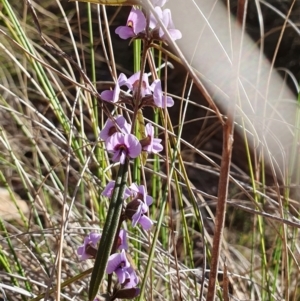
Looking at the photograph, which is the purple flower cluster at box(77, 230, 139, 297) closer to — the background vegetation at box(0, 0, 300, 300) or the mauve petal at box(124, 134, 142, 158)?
the mauve petal at box(124, 134, 142, 158)

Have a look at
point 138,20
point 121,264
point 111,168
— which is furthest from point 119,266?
point 111,168

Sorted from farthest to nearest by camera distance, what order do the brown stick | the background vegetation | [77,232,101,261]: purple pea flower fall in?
the background vegetation
[77,232,101,261]: purple pea flower
the brown stick

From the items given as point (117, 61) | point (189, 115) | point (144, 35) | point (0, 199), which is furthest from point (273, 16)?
point (144, 35)

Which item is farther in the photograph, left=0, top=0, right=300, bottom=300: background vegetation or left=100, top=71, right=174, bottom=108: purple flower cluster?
left=0, top=0, right=300, bottom=300: background vegetation

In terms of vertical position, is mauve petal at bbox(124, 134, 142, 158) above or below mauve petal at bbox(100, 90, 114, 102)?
below

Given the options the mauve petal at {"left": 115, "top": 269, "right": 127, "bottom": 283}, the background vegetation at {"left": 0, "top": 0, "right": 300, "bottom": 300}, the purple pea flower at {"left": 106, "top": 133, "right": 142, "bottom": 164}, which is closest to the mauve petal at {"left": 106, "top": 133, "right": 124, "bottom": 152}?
the purple pea flower at {"left": 106, "top": 133, "right": 142, "bottom": 164}

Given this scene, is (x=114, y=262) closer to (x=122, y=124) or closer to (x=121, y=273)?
(x=121, y=273)

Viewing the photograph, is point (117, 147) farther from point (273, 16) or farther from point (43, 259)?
point (273, 16)
